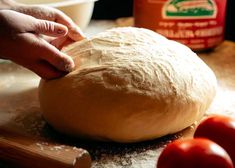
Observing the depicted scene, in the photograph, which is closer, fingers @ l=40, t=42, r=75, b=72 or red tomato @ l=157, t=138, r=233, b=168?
red tomato @ l=157, t=138, r=233, b=168

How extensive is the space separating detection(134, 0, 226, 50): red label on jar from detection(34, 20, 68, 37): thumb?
43 cm

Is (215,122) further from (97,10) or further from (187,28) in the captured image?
(97,10)

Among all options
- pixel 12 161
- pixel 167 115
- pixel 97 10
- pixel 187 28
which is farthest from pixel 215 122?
pixel 97 10

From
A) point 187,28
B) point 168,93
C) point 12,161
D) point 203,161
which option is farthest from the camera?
point 187,28

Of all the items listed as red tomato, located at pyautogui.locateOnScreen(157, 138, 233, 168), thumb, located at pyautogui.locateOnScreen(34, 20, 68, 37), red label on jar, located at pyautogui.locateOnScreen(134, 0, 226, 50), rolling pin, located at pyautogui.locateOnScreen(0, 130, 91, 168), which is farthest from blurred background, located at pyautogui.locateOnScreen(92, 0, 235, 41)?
red tomato, located at pyautogui.locateOnScreen(157, 138, 233, 168)

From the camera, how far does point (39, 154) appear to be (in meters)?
0.71

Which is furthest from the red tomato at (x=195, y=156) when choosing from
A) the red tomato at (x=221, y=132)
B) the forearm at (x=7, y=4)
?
the forearm at (x=7, y=4)

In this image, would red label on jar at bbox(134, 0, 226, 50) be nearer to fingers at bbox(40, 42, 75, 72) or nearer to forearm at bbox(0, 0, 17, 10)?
forearm at bbox(0, 0, 17, 10)

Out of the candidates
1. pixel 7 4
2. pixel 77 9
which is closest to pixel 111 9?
pixel 77 9

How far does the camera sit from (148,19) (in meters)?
1.31

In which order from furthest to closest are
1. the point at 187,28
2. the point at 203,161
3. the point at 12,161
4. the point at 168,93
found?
the point at 187,28 < the point at 168,93 < the point at 12,161 < the point at 203,161

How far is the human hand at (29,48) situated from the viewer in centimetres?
86

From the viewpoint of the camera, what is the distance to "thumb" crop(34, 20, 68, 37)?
2.93ft

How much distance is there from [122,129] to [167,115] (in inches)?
3.2
